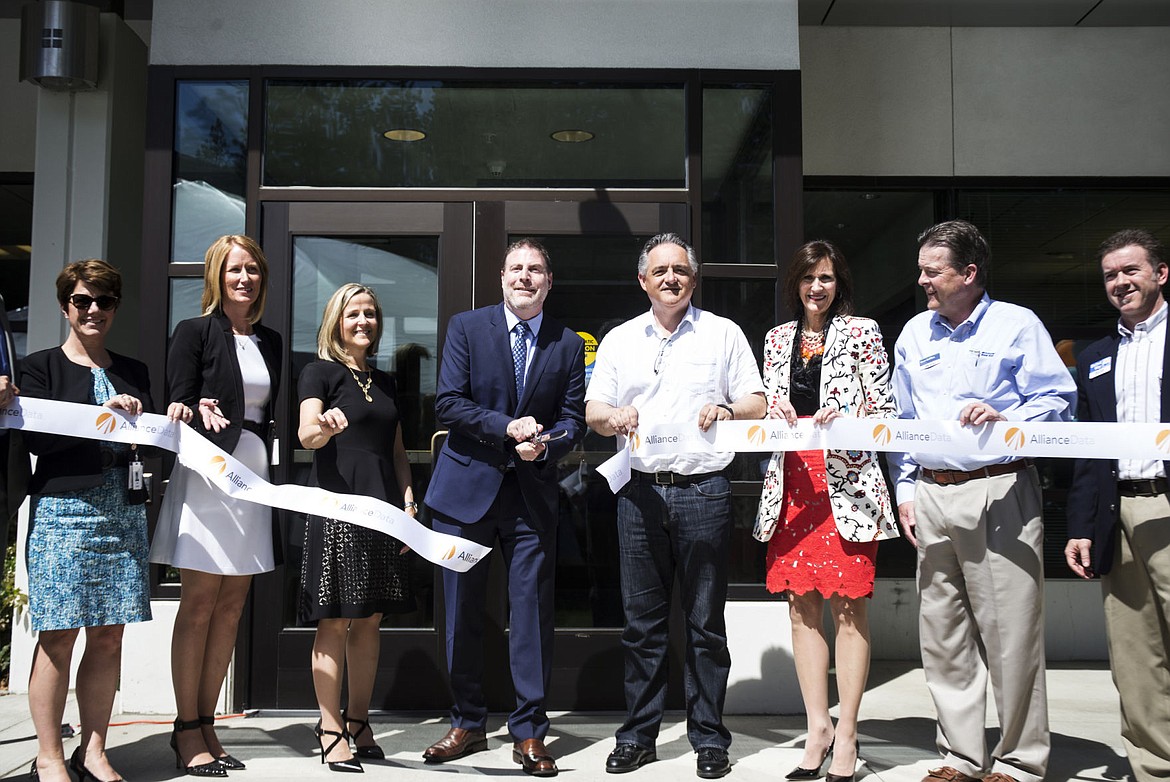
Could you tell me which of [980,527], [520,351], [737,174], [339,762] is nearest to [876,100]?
[737,174]

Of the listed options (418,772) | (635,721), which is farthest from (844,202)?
(418,772)

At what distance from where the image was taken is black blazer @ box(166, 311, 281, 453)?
3604 mm

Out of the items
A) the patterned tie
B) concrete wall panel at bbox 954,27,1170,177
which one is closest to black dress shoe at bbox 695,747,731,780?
the patterned tie

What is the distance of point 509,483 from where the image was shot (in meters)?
3.81

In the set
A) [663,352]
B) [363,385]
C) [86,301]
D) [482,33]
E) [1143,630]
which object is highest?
[482,33]

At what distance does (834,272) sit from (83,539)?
282 centimetres

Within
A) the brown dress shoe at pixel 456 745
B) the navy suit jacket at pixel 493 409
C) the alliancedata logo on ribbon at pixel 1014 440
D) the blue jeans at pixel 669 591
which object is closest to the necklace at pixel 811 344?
the blue jeans at pixel 669 591

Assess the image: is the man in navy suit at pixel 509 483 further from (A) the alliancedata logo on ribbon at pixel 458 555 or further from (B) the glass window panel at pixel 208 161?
(B) the glass window panel at pixel 208 161

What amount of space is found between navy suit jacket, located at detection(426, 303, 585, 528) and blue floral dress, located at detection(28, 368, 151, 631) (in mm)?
1083

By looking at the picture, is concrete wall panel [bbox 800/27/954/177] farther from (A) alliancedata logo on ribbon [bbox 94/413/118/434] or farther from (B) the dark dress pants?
(A) alliancedata logo on ribbon [bbox 94/413/118/434]

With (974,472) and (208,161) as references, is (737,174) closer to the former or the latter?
(974,472)

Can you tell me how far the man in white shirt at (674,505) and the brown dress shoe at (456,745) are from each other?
1.81 feet

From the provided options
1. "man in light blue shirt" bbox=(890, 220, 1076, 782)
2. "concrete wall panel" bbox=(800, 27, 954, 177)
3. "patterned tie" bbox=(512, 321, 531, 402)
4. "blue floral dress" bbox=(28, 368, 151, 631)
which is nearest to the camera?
"blue floral dress" bbox=(28, 368, 151, 631)

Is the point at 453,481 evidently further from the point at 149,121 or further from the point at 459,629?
the point at 149,121
